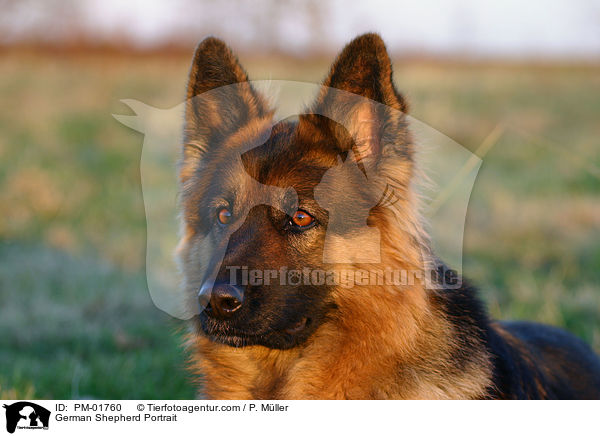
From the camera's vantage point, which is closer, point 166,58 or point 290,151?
point 290,151

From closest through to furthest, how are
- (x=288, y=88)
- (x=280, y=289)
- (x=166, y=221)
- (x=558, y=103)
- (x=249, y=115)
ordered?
(x=280, y=289) → (x=249, y=115) → (x=288, y=88) → (x=166, y=221) → (x=558, y=103)

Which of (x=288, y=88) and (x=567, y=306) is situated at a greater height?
(x=288, y=88)

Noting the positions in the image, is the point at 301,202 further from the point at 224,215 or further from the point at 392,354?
the point at 392,354

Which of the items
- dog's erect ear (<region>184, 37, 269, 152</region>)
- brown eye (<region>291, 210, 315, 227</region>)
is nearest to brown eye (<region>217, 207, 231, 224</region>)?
brown eye (<region>291, 210, 315, 227</region>)

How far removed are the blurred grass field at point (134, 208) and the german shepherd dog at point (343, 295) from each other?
0.82 m

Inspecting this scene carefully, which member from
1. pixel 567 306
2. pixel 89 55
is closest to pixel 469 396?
pixel 567 306

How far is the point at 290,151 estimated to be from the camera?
3.39 meters

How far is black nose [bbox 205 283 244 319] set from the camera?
294 cm

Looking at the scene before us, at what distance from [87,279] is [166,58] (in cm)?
532

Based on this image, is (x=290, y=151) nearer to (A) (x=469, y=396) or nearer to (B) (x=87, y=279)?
(A) (x=469, y=396)

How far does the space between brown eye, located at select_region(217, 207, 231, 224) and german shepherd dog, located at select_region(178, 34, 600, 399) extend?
0.01 meters
